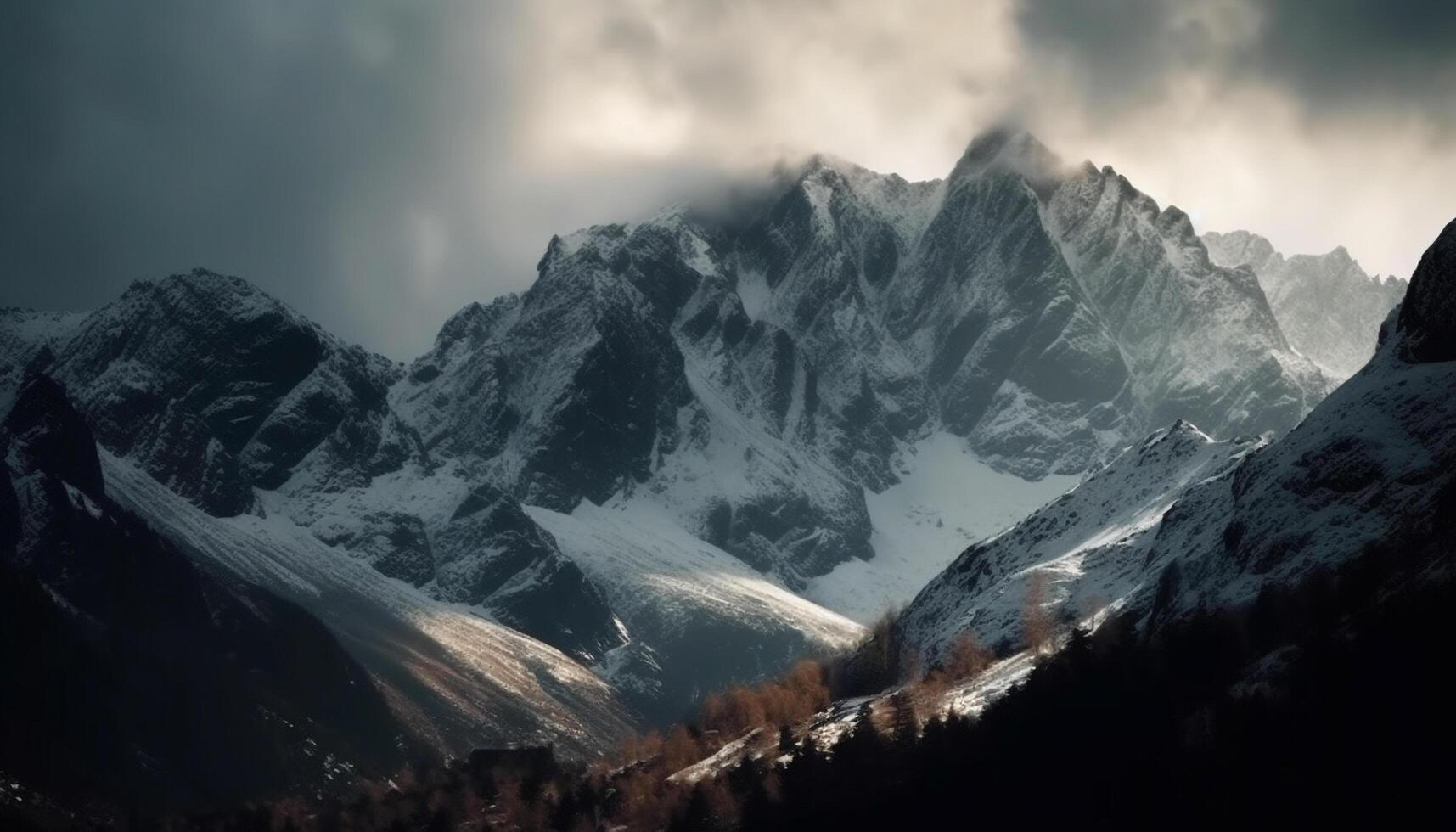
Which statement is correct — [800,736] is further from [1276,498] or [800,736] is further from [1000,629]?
[1276,498]

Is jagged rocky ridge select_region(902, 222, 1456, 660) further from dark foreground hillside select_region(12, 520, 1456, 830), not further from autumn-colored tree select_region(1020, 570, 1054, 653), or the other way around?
autumn-colored tree select_region(1020, 570, 1054, 653)

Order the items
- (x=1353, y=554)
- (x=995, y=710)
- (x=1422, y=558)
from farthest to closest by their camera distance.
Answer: (x=995, y=710) → (x=1353, y=554) → (x=1422, y=558)

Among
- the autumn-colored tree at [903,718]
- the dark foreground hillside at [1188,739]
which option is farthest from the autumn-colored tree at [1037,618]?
A: the dark foreground hillside at [1188,739]

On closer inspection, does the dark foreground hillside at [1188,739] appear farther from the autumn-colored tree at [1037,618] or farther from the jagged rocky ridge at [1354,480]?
the autumn-colored tree at [1037,618]

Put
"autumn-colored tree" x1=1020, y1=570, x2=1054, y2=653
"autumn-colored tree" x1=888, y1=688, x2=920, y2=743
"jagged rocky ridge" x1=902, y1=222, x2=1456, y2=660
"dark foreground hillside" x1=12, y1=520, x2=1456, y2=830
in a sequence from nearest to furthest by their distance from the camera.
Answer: "dark foreground hillside" x1=12, y1=520, x2=1456, y2=830, "jagged rocky ridge" x1=902, y1=222, x2=1456, y2=660, "autumn-colored tree" x1=888, y1=688, x2=920, y2=743, "autumn-colored tree" x1=1020, y1=570, x2=1054, y2=653

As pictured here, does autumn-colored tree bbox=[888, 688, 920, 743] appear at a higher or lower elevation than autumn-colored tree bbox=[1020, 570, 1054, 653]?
lower

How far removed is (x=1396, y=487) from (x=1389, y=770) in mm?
34173

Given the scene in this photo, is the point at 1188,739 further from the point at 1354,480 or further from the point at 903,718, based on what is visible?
the point at 903,718

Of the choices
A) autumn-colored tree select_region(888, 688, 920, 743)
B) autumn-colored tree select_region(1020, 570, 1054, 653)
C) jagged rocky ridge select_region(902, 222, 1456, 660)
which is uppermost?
jagged rocky ridge select_region(902, 222, 1456, 660)

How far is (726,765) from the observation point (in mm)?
169375

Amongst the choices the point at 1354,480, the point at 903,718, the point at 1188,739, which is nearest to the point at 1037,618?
the point at 903,718

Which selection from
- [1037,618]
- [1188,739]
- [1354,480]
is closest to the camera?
[1188,739]

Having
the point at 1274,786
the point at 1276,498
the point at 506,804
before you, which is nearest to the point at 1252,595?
the point at 1276,498

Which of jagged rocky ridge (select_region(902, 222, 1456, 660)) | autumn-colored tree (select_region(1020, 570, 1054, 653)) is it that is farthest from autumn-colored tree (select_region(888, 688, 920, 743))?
jagged rocky ridge (select_region(902, 222, 1456, 660))
